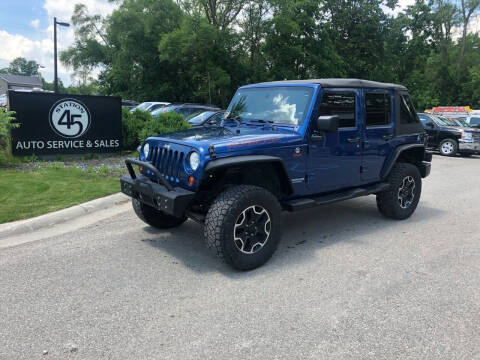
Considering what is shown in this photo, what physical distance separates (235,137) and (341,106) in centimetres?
159

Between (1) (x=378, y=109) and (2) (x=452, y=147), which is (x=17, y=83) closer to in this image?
(2) (x=452, y=147)

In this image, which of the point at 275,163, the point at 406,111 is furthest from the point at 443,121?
the point at 275,163

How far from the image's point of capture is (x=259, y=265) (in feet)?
13.9

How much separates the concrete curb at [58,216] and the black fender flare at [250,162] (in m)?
2.87

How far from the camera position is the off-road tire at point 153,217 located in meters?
5.19

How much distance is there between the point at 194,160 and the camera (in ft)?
13.1

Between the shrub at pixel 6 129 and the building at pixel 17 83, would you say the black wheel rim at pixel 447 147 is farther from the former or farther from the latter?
the building at pixel 17 83

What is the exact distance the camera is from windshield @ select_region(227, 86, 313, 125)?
15.9ft

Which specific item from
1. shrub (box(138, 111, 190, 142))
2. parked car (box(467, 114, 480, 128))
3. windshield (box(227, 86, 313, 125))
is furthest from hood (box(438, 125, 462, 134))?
windshield (box(227, 86, 313, 125))

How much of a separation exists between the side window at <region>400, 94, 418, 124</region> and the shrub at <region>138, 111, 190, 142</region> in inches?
240

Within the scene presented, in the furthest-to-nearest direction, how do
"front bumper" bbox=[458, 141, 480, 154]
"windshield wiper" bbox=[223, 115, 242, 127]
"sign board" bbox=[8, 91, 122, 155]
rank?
1. "front bumper" bbox=[458, 141, 480, 154]
2. "sign board" bbox=[8, 91, 122, 155]
3. "windshield wiper" bbox=[223, 115, 242, 127]

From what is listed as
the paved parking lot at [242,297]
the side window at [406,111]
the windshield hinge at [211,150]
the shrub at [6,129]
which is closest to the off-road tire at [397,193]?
the paved parking lot at [242,297]

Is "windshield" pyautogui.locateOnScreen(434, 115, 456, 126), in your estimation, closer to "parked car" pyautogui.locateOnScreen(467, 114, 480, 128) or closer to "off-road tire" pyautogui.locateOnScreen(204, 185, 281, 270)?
"parked car" pyautogui.locateOnScreen(467, 114, 480, 128)

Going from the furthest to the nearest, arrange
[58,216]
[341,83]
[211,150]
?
[58,216], [341,83], [211,150]
